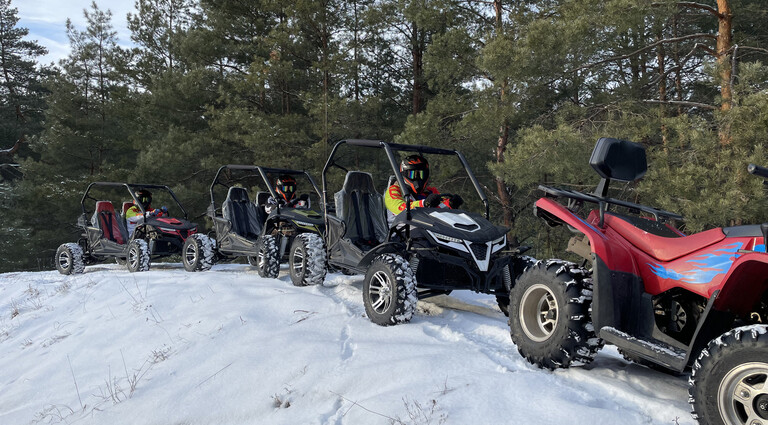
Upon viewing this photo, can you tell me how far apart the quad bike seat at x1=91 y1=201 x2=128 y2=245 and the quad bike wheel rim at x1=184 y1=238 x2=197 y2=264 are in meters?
3.27

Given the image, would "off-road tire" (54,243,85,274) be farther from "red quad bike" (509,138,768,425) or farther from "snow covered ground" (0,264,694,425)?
"red quad bike" (509,138,768,425)

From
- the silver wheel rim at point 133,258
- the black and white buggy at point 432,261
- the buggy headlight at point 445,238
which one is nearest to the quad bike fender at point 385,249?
the black and white buggy at point 432,261

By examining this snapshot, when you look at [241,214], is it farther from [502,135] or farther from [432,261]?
[502,135]

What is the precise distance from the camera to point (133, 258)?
11.0m

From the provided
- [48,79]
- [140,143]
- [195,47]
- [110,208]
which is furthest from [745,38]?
[48,79]

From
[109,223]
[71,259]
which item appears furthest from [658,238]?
[109,223]

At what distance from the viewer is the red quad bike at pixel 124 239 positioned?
11.1m

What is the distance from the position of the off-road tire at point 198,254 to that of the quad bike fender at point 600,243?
8.22m

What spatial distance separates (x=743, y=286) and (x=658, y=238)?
65cm

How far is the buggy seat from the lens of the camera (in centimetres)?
707

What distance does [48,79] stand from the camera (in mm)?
26219

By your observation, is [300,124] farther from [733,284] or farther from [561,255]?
[733,284]

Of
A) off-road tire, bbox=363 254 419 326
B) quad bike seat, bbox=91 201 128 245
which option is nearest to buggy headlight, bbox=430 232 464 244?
off-road tire, bbox=363 254 419 326

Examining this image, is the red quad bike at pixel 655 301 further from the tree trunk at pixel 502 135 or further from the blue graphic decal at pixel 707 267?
the tree trunk at pixel 502 135
